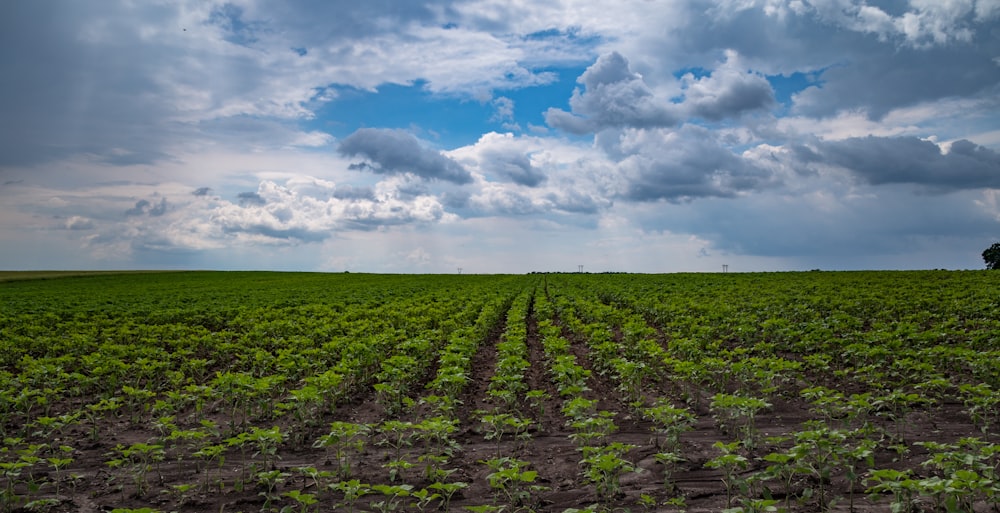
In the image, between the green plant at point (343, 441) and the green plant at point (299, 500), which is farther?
the green plant at point (343, 441)

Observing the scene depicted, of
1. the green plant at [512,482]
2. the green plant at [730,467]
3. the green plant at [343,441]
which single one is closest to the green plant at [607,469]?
the green plant at [512,482]

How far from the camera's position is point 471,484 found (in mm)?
7535

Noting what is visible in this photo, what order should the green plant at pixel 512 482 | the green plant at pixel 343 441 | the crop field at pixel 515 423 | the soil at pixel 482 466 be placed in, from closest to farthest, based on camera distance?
the green plant at pixel 512 482
the crop field at pixel 515 423
the soil at pixel 482 466
the green plant at pixel 343 441

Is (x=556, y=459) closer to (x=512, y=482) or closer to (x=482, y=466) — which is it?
(x=482, y=466)

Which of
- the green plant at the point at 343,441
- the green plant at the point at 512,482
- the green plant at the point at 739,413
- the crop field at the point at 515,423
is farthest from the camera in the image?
the green plant at the point at 739,413

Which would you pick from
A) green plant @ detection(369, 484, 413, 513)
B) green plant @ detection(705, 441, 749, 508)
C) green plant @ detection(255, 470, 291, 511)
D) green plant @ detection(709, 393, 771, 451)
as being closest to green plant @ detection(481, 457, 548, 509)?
green plant @ detection(369, 484, 413, 513)

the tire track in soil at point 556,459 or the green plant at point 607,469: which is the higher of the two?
the green plant at point 607,469

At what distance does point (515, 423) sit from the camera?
27.4ft

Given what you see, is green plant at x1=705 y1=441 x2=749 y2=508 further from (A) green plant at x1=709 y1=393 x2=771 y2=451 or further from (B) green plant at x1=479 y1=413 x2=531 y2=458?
(B) green plant at x1=479 y1=413 x2=531 y2=458

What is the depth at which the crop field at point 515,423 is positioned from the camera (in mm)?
6605

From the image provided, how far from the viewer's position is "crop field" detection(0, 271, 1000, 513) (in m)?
6.61

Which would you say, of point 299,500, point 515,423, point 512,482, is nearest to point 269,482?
point 299,500

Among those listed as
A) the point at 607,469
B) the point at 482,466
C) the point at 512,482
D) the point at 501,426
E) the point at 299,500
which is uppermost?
the point at 607,469

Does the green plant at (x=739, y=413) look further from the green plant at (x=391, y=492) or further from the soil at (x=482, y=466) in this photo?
the green plant at (x=391, y=492)
